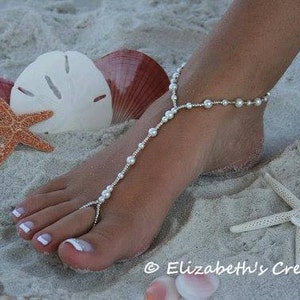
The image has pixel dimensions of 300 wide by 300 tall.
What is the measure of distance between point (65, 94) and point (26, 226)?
0.52 metres

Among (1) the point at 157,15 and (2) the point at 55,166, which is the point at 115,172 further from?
(1) the point at 157,15

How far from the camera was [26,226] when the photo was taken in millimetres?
1545

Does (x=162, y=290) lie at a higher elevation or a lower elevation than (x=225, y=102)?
lower

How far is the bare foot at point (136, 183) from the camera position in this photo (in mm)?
1494

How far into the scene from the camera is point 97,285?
143 centimetres

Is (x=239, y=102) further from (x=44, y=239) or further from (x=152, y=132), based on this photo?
(x=44, y=239)

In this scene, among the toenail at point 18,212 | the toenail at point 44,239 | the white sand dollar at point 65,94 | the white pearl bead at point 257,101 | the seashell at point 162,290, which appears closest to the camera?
the seashell at point 162,290

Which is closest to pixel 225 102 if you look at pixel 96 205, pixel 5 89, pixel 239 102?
pixel 239 102

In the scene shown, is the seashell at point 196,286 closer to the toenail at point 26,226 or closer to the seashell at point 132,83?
the toenail at point 26,226

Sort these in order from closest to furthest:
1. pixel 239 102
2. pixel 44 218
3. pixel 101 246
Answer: pixel 101 246 → pixel 44 218 → pixel 239 102

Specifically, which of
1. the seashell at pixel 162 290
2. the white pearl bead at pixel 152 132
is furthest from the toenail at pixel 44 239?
the white pearl bead at pixel 152 132

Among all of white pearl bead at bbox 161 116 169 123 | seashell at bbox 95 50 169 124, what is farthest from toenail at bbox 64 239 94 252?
seashell at bbox 95 50 169 124

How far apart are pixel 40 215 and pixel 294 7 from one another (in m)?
0.74

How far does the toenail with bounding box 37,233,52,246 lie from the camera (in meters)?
1.49
